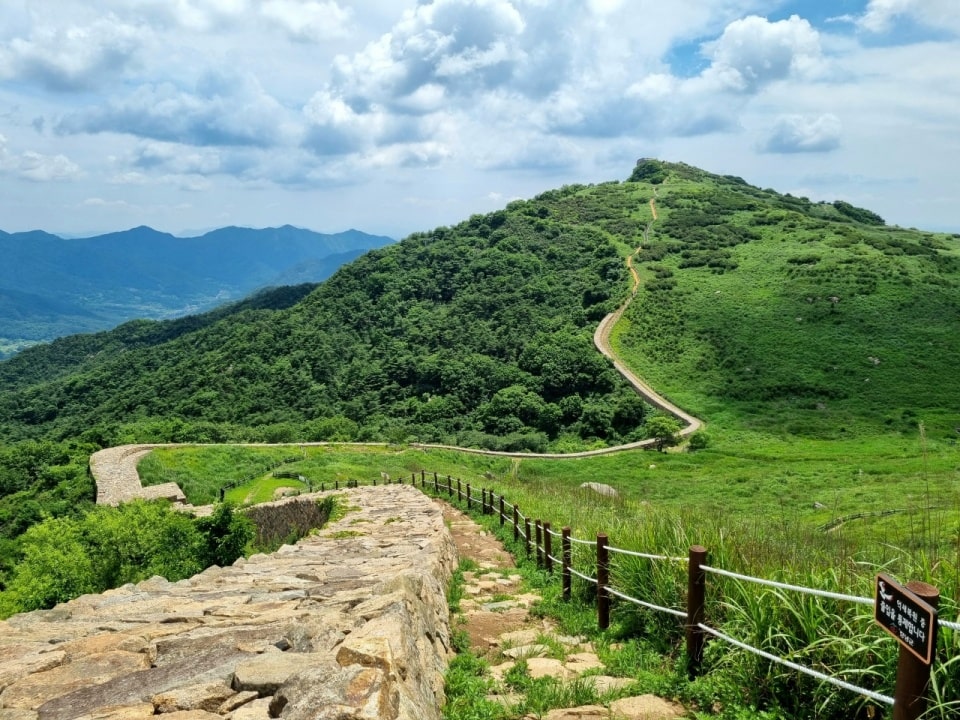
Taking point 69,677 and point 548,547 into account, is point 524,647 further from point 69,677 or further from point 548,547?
point 69,677

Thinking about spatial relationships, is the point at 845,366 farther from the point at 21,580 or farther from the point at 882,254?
the point at 21,580

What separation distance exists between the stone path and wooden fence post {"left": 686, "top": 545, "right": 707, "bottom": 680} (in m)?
0.50

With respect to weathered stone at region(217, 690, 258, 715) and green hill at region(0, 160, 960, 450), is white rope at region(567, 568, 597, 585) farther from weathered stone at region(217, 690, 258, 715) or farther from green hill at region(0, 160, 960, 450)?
green hill at region(0, 160, 960, 450)

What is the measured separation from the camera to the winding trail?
81.4 feet

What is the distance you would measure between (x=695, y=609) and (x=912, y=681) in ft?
7.42

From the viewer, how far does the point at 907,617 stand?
2.81 metres

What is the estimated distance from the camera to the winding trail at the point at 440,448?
24.8m

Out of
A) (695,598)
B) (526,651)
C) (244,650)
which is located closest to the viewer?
(244,650)

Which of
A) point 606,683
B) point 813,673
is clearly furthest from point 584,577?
point 813,673

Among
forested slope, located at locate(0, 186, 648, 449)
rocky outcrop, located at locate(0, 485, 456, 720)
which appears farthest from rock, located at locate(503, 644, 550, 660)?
forested slope, located at locate(0, 186, 648, 449)

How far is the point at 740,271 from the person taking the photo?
7712 cm

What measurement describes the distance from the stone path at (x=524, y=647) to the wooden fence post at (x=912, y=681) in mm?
1820

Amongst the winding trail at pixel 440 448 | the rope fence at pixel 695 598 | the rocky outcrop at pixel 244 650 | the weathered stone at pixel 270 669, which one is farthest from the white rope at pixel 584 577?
the winding trail at pixel 440 448

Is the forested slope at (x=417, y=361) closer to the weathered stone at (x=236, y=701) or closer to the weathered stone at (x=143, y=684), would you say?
the weathered stone at (x=143, y=684)
